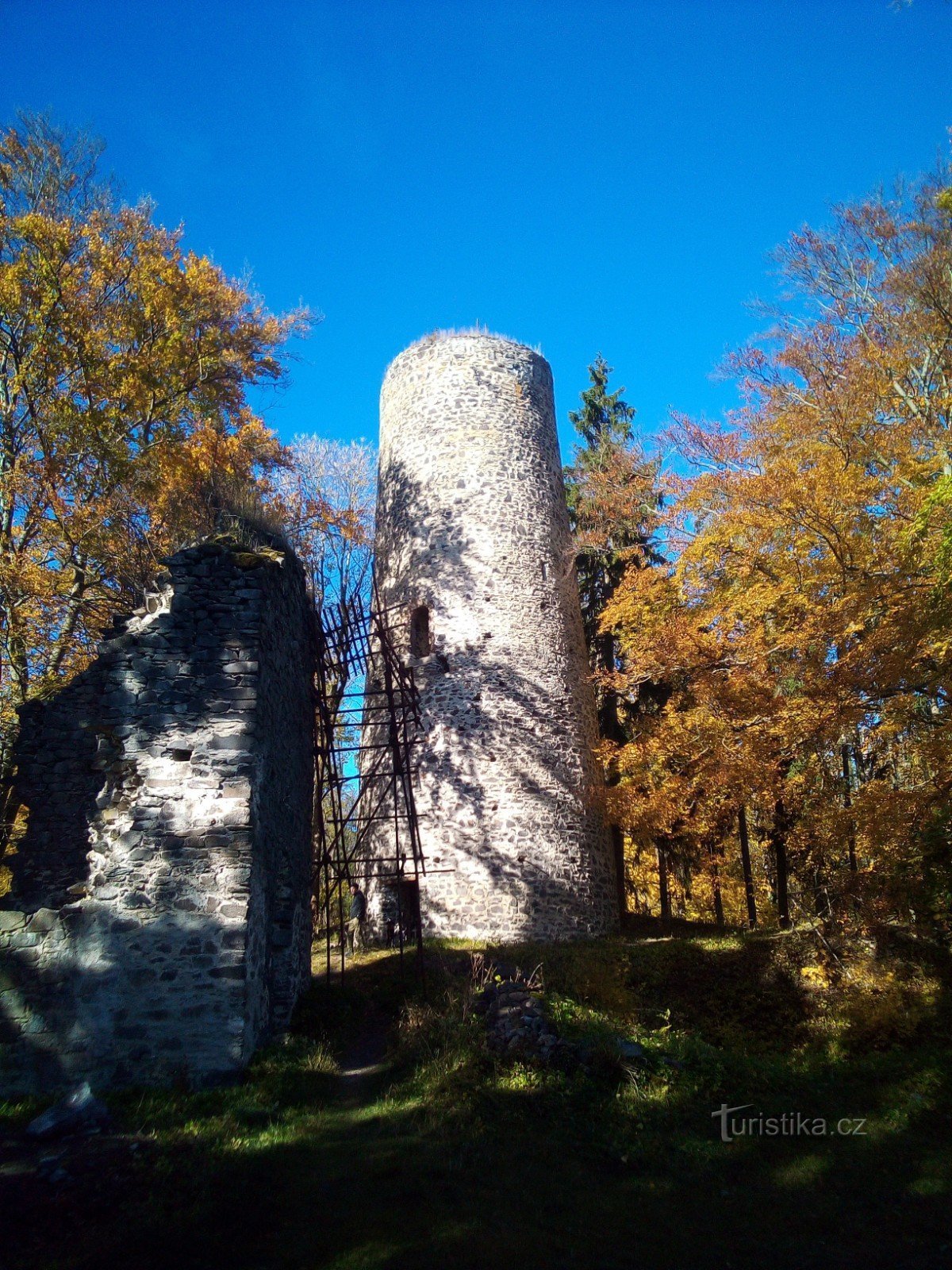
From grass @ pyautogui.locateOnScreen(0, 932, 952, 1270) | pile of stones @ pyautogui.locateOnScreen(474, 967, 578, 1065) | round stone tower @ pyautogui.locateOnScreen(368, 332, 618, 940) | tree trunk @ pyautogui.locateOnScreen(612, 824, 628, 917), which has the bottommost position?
grass @ pyautogui.locateOnScreen(0, 932, 952, 1270)

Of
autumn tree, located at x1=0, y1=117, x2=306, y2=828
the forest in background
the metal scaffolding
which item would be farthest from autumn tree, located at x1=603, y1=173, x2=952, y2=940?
autumn tree, located at x1=0, y1=117, x2=306, y2=828

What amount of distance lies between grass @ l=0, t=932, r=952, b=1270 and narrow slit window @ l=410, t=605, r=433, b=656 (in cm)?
674

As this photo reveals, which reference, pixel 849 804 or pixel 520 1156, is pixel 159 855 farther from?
pixel 849 804

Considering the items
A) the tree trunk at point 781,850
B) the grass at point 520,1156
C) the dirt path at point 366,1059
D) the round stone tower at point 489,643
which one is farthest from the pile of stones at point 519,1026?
the tree trunk at point 781,850

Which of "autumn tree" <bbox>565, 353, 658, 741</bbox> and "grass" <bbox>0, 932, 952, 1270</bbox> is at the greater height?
"autumn tree" <bbox>565, 353, 658, 741</bbox>

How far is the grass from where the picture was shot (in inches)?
167

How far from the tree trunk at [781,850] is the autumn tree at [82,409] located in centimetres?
1035

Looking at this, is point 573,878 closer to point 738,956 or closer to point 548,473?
point 738,956

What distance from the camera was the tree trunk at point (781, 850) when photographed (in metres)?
13.1

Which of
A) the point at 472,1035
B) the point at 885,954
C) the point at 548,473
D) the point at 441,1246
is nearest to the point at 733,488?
the point at 548,473

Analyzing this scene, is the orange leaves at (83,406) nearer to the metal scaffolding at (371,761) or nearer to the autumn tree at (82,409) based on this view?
the autumn tree at (82,409)

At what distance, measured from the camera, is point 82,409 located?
42.2 ft

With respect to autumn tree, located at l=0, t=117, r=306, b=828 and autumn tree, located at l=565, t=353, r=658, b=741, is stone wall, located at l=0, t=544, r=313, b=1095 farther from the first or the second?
autumn tree, located at l=565, t=353, r=658, b=741

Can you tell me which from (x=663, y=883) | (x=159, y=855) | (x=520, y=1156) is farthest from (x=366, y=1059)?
(x=663, y=883)
